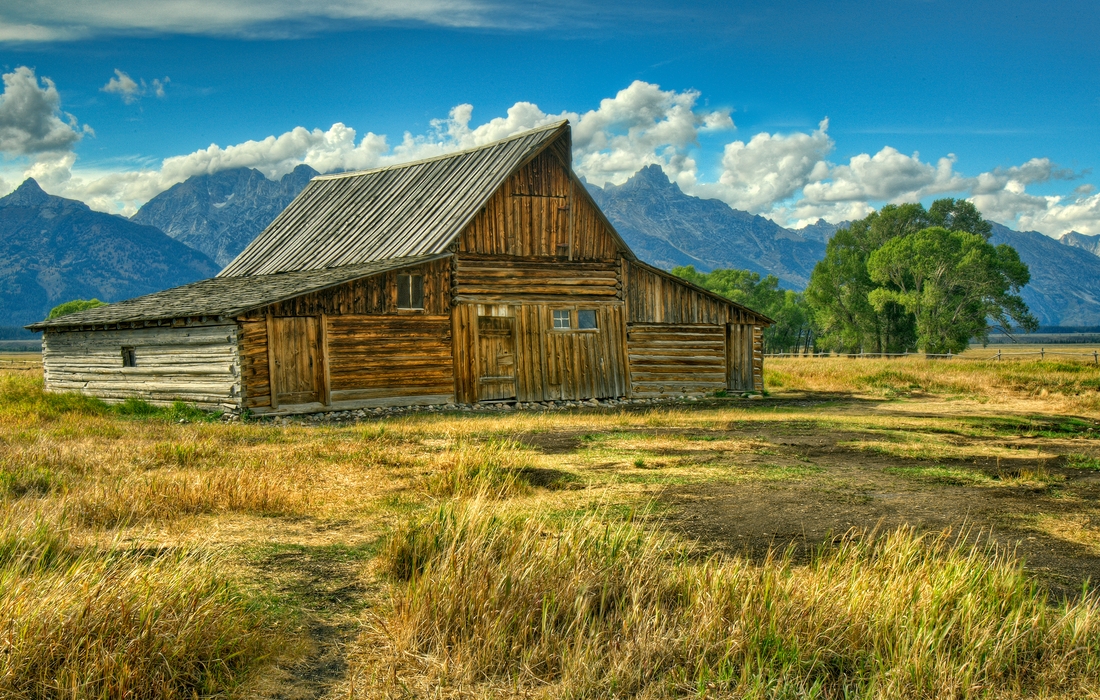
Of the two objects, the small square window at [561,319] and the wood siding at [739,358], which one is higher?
the small square window at [561,319]

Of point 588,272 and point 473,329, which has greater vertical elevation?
point 588,272

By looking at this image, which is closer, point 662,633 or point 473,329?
point 662,633

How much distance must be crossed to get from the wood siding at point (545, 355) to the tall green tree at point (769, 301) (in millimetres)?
76527

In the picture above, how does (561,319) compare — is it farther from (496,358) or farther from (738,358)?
(738,358)

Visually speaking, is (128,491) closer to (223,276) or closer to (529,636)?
(529,636)

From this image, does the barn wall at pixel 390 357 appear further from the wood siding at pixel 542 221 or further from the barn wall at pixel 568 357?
the wood siding at pixel 542 221

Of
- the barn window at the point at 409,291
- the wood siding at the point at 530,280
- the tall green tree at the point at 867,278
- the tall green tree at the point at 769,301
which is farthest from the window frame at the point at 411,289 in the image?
the tall green tree at the point at 769,301

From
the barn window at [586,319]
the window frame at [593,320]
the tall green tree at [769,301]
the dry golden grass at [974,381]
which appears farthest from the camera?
the tall green tree at [769,301]

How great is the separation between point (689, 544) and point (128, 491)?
575cm

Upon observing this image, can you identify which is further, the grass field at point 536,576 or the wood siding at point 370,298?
the wood siding at point 370,298

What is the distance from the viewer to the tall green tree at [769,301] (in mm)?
102312

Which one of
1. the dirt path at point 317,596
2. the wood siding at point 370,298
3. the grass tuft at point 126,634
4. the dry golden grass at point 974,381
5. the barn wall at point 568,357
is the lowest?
the dry golden grass at point 974,381

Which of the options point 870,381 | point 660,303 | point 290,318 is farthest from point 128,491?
point 870,381

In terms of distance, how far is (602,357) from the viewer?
2616 cm
